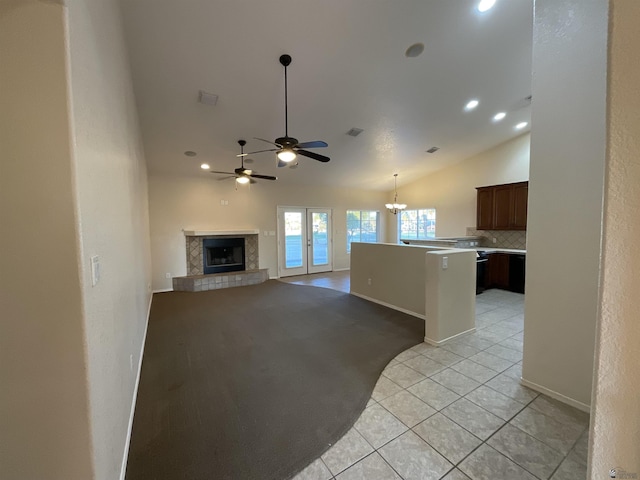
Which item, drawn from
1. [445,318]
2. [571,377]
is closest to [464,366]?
[445,318]

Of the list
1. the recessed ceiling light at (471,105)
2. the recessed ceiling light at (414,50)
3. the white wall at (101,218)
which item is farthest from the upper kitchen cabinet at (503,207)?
the white wall at (101,218)

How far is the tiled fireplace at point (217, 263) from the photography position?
614 centimetres

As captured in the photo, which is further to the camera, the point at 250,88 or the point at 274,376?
the point at 250,88

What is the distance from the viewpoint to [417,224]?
8.98 m

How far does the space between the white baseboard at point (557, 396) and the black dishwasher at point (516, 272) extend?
396 centimetres

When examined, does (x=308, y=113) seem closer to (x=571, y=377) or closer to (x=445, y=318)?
(x=445, y=318)

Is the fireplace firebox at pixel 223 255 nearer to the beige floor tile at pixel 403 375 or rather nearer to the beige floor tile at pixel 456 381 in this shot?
the beige floor tile at pixel 403 375

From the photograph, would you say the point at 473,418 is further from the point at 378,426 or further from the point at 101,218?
the point at 101,218

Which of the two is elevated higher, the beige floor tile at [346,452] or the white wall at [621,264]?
the white wall at [621,264]

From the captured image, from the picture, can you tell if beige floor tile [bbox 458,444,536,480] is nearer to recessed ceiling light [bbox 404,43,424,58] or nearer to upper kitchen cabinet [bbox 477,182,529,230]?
recessed ceiling light [bbox 404,43,424,58]

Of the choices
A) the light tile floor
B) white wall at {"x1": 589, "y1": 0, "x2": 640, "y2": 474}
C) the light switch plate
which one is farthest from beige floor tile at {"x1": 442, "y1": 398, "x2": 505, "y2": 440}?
the light switch plate

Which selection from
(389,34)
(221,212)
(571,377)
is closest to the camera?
(571,377)

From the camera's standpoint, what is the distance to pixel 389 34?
291 cm

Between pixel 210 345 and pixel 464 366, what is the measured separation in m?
2.88
